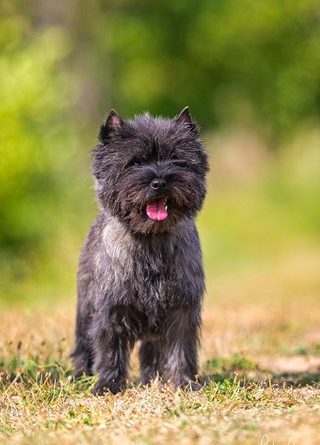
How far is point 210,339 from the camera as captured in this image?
10.7m

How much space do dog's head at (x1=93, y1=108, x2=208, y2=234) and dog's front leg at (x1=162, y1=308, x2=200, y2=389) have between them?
664mm

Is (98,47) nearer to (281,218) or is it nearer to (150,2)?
(150,2)

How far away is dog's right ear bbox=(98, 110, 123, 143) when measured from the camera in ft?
24.9

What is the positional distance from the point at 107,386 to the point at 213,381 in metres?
0.76

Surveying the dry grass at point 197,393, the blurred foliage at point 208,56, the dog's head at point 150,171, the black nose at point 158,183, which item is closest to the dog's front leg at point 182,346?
the dry grass at point 197,393

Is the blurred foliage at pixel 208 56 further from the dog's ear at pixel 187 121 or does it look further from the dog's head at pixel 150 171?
the dog's head at pixel 150 171

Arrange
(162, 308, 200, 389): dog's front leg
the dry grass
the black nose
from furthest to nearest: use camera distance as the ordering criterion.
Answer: (162, 308, 200, 389): dog's front leg → the black nose → the dry grass

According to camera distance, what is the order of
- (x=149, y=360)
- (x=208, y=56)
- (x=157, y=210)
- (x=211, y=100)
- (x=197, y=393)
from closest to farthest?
1. (x=197, y=393)
2. (x=157, y=210)
3. (x=149, y=360)
4. (x=208, y=56)
5. (x=211, y=100)

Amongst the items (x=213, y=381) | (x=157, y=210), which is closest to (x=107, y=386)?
(x=213, y=381)

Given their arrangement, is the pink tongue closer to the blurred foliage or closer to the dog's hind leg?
the dog's hind leg

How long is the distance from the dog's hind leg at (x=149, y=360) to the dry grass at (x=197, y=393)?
11cm

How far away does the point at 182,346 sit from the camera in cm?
778

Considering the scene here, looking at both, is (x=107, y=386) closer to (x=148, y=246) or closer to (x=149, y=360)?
(x=149, y=360)

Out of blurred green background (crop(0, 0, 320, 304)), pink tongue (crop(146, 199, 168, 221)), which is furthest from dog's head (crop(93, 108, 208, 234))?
blurred green background (crop(0, 0, 320, 304))
